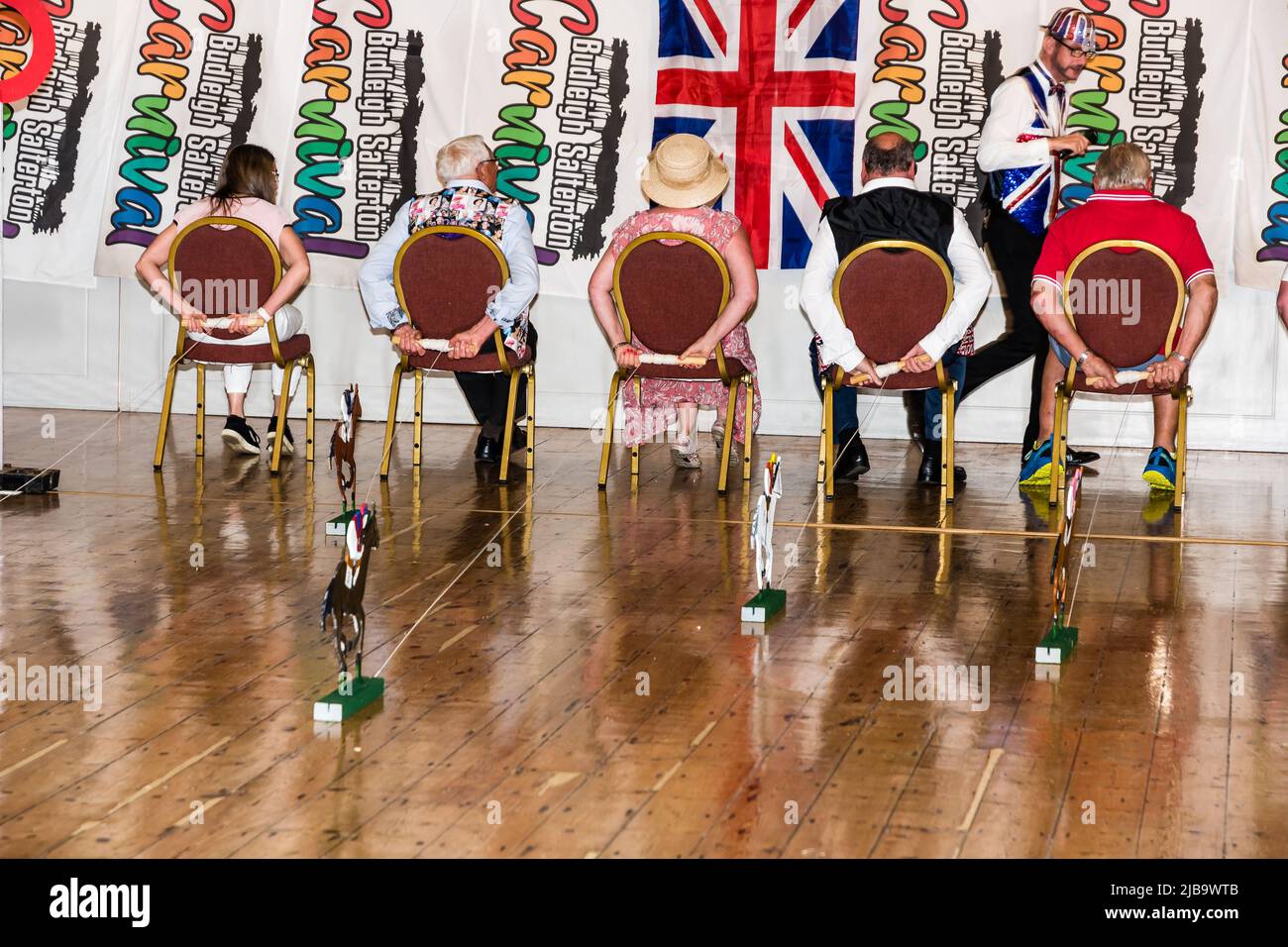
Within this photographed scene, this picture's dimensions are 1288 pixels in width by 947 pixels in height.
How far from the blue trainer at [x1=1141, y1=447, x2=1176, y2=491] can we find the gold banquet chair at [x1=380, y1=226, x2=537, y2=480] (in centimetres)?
226

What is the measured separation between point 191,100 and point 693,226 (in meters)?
2.80

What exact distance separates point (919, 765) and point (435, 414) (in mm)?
5174

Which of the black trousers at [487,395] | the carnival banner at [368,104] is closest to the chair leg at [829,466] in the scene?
the black trousers at [487,395]

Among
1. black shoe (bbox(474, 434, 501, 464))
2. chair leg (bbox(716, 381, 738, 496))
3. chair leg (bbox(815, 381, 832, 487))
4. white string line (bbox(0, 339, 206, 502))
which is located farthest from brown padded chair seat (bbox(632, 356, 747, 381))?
white string line (bbox(0, 339, 206, 502))

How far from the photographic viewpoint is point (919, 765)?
110 inches

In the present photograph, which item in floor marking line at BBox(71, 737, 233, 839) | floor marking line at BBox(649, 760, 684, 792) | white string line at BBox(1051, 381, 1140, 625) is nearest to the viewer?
floor marking line at BBox(71, 737, 233, 839)

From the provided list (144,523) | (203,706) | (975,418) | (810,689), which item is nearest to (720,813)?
(810,689)

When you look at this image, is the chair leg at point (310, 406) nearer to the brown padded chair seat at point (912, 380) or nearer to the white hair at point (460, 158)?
the white hair at point (460, 158)

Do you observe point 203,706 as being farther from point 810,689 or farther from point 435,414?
point 435,414

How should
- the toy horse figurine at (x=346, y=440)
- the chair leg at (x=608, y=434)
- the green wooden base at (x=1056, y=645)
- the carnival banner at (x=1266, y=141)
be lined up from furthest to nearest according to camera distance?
the carnival banner at (x=1266, y=141)
the chair leg at (x=608, y=434)
the toy horse figurine at (x=346, y=440)
the green wooden base at (x=1056, y=645)

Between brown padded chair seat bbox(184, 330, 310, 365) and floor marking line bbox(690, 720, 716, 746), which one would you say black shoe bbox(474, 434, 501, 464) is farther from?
floor marking line bbox(690, 720, 716, 746)

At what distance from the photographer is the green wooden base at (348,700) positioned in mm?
2980

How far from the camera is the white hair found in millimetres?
5965

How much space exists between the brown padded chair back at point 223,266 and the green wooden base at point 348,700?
306 cm
